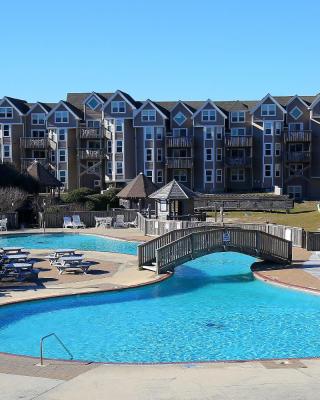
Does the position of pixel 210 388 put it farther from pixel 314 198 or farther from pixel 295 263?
pixel 314 198

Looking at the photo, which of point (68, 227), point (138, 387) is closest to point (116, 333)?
point (138, 387)

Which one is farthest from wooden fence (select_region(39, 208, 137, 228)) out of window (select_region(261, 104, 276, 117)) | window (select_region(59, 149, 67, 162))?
window (select_region(261, 104, 276, 117))

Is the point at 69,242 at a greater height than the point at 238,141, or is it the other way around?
the point at 238,141

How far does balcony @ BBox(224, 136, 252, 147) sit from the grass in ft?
40.8

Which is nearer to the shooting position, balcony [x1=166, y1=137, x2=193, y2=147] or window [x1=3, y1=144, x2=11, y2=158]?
balcony [x1=166, y1=137, x2=193, y2=147]

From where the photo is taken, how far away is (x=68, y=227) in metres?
47.1

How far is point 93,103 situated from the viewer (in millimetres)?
70688

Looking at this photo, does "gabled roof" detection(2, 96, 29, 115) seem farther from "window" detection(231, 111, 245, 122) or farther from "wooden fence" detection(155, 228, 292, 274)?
"wooden fence" detection(155, 228, 292, 274)

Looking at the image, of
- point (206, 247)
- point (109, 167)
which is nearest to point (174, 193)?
point (206, 247)

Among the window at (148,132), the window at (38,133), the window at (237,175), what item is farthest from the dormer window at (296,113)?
the window at (38,133)

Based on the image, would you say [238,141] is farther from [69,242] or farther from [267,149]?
[69,242]

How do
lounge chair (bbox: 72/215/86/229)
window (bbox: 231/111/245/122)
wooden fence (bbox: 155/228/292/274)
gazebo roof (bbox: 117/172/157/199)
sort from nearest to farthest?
wooden fence (bbox: 155/228/292/274) < lounge chair (bbox: 72/215/86/229) < gazebo roof (bbox: 117/172/157/199) < window (bbox: 231/111/245/122)

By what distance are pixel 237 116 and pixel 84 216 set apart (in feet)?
93.9

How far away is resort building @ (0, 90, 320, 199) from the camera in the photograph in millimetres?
68250
